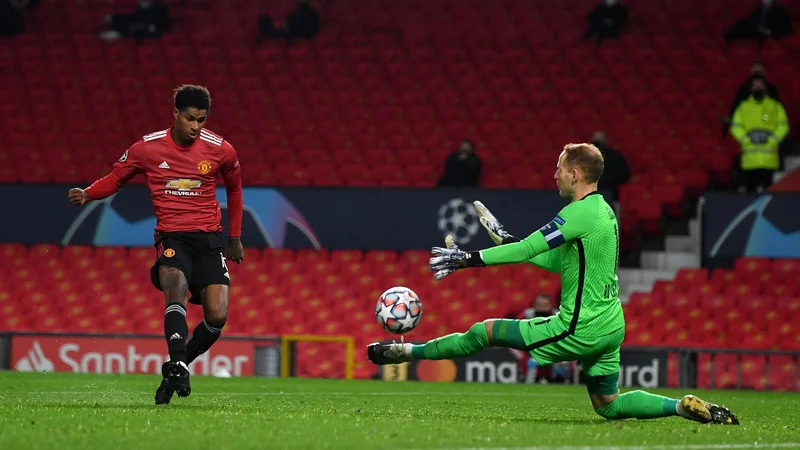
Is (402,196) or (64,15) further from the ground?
(64,15)

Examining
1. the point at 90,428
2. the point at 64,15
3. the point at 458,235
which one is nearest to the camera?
the point at 90,428

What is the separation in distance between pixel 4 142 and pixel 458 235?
7.51 meters

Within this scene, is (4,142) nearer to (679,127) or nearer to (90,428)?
(679,127)

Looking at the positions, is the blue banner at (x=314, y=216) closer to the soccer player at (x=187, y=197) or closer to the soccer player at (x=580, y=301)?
the soccer player at (x=187, y=197)

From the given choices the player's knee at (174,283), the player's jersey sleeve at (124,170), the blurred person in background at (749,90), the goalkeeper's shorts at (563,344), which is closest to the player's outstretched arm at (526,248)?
the goalkeeper's shorts at (563,344)

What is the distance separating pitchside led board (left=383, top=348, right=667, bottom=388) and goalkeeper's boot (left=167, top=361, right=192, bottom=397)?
716cm

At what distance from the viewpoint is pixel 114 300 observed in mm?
17297

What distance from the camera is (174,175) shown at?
850 cm

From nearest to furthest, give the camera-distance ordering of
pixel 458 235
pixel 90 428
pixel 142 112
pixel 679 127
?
1. pixel 90 428
2. pixel 458 235
3. pixel 679 127
4. pixel 142 112

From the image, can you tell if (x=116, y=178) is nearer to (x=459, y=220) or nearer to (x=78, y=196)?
(x=78, y=196)

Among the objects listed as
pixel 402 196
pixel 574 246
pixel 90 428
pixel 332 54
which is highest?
pixel 332 54

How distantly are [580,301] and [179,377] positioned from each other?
2.47 m

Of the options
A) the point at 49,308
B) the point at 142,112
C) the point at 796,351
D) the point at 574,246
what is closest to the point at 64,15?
the point at 142,112

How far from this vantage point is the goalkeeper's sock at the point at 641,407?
7.35 m
